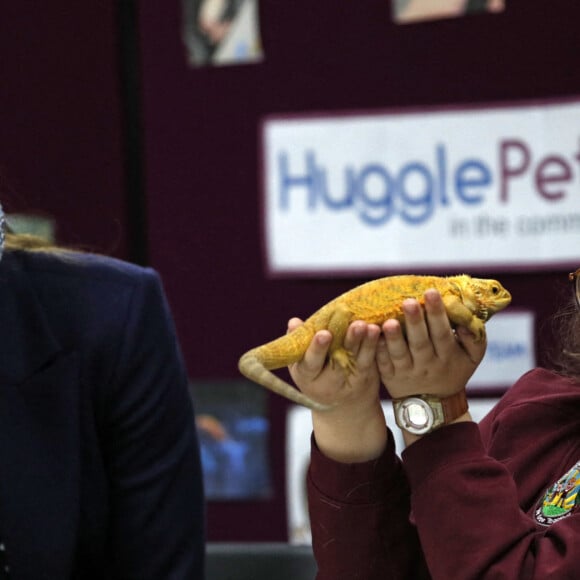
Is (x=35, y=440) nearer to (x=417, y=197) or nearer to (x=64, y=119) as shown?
(x=417, y=197)

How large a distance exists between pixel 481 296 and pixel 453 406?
0.39 ft

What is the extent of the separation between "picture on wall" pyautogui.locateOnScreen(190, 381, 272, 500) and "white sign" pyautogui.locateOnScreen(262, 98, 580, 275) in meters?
0.33

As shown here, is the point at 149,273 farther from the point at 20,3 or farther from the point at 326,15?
the point at 20,3

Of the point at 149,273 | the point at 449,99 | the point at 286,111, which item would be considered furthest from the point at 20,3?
the point at 149,273

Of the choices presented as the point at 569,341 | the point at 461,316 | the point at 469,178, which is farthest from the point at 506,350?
the point at 461,316

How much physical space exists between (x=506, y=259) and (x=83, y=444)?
3.94 ft

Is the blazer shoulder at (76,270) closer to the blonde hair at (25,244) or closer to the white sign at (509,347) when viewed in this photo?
the blonde hair at (25,244)

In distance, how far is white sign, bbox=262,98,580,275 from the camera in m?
2.31

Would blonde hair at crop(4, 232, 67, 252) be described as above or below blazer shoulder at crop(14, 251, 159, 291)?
above

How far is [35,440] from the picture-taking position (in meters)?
1.43

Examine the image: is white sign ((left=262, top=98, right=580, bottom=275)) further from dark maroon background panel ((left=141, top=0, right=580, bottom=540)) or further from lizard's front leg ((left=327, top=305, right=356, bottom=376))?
lizard's front leg ((left=327, top=305, right=356, bottom=376))

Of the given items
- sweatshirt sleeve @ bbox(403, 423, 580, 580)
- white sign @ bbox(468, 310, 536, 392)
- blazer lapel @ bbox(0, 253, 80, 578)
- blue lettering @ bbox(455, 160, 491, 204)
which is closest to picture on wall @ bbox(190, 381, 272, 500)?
white sign @ bbox(468, 310, 536, 392)

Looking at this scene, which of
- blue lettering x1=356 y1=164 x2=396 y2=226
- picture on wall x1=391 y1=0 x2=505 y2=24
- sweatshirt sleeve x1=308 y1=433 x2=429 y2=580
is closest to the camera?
sweatshirt sleeve x1=308 y1=433 x2=429 y2=580

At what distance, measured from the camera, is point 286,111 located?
2.44m
